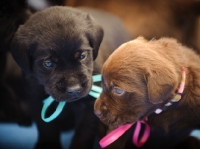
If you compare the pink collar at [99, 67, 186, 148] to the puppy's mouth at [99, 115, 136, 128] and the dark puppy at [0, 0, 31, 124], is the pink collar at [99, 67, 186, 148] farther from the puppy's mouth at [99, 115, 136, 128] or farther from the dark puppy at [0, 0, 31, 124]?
the dark puppy at [0, 0, 31, 124]

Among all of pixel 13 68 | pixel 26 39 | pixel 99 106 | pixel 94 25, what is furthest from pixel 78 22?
pixel 13 68

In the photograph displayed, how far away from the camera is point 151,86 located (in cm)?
118

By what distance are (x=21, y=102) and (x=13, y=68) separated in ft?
0.76

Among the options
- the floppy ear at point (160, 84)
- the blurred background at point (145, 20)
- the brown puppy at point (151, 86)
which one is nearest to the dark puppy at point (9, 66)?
the blurred background at point (145, 20)

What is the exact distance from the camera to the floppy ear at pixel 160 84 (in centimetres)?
118

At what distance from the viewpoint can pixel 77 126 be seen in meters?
1.75

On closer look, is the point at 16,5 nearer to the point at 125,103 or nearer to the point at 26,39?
the point at 26,39

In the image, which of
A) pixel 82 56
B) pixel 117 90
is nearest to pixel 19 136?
pixel 82 56

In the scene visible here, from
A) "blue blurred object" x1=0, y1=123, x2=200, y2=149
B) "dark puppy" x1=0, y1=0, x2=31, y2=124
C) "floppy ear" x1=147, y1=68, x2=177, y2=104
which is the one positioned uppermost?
"floppy ear" x1=147, y1=68, x2=177, y2=104

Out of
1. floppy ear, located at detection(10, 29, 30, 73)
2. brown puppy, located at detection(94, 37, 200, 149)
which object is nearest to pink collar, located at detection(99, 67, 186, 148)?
brown puppy, located at detection(94, 37, 200, 149)

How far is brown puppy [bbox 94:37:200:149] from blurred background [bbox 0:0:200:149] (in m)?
0.59

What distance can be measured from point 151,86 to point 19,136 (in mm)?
962

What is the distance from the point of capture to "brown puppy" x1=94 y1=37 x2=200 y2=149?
1.21 m

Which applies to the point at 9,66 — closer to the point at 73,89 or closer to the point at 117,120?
the point at 73,89
